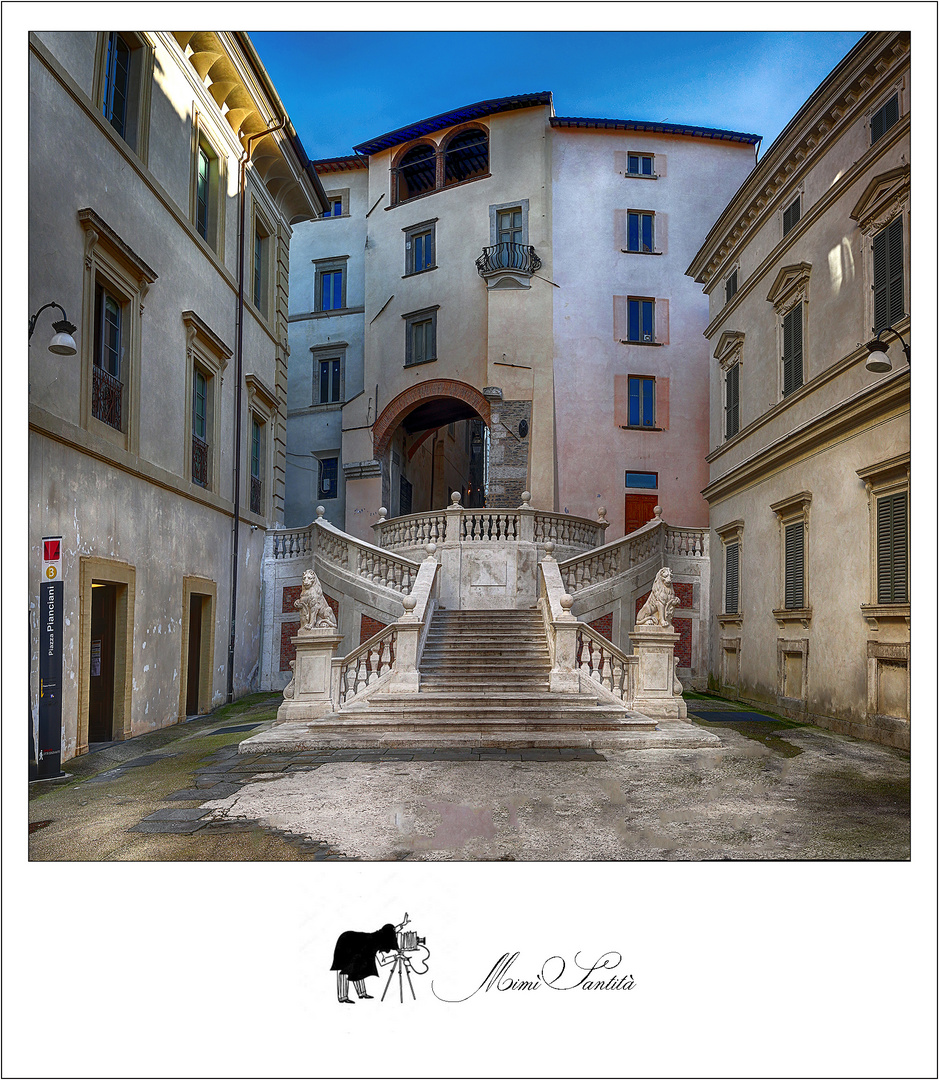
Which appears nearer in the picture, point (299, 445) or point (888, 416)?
point (888, 416)

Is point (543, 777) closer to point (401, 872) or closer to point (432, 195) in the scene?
point (401, 872)

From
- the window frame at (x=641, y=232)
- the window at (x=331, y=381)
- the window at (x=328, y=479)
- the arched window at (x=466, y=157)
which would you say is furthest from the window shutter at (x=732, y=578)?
the window at (x=331, y=381)

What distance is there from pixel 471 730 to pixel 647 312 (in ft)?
38.1

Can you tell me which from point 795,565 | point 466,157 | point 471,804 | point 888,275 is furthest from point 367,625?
point 466,157

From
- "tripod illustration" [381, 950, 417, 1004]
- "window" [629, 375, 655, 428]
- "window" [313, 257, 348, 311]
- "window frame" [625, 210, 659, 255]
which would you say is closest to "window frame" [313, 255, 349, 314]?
"window" [313, 257, 348, 311]

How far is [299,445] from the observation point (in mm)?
16891

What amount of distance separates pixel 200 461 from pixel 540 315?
9.28 metres

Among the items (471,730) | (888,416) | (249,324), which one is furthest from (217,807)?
(888,416)

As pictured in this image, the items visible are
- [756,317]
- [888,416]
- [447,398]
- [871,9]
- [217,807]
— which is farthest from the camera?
[447,398]

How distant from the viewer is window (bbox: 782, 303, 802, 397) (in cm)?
910

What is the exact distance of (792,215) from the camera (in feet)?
31.3

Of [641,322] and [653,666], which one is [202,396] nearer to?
[653,666]

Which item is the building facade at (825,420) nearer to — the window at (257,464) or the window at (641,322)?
the window at (641,322)

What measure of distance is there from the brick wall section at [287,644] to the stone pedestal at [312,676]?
0.46 feet
